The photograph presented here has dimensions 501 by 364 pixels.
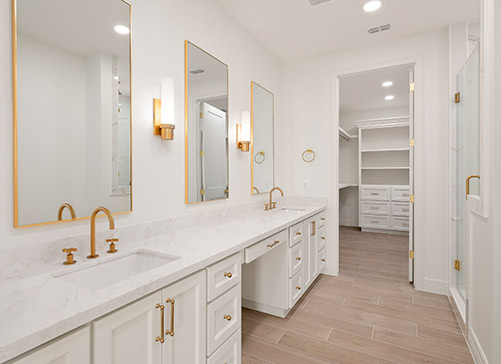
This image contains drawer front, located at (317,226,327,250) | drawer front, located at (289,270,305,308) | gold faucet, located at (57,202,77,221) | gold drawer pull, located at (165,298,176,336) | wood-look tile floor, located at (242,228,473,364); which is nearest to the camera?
gold drawer pull, located at (165,298,176,336)

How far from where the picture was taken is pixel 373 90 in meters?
5.05

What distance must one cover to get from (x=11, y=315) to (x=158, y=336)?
1.61 feet

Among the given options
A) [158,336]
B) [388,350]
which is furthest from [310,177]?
[158,336]

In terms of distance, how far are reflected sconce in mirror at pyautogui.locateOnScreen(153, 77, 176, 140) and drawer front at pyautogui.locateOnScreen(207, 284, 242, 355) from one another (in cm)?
105

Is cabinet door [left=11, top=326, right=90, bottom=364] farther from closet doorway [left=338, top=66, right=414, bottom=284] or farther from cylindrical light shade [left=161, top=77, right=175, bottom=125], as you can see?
closet doorway [left=338, top=66, right=414, bottom=284]

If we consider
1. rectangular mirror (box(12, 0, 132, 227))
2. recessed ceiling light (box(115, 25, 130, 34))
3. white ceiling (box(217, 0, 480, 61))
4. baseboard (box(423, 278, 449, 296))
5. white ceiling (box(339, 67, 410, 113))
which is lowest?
baseboard (box(423, 278, 449, 296))

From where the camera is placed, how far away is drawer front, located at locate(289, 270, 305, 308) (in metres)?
2.38

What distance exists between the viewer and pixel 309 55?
139 inches

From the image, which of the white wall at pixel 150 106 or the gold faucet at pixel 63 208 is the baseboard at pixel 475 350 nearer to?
the white wall at pixel 150 106

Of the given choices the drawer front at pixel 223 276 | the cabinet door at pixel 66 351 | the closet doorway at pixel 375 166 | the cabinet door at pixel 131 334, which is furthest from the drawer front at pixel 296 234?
the closet doorway at pixel 375 166

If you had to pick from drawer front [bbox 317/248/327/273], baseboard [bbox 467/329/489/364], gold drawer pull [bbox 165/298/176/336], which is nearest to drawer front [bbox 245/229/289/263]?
gold drawer pull [bbox 165/298/176/336]

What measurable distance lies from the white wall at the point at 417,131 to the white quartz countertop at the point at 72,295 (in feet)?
6.88

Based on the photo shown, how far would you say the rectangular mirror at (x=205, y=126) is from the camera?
6.95 feet

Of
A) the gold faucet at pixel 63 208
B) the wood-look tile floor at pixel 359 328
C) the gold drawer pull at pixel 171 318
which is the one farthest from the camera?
the wood-look tile floor at pixel 359 328
